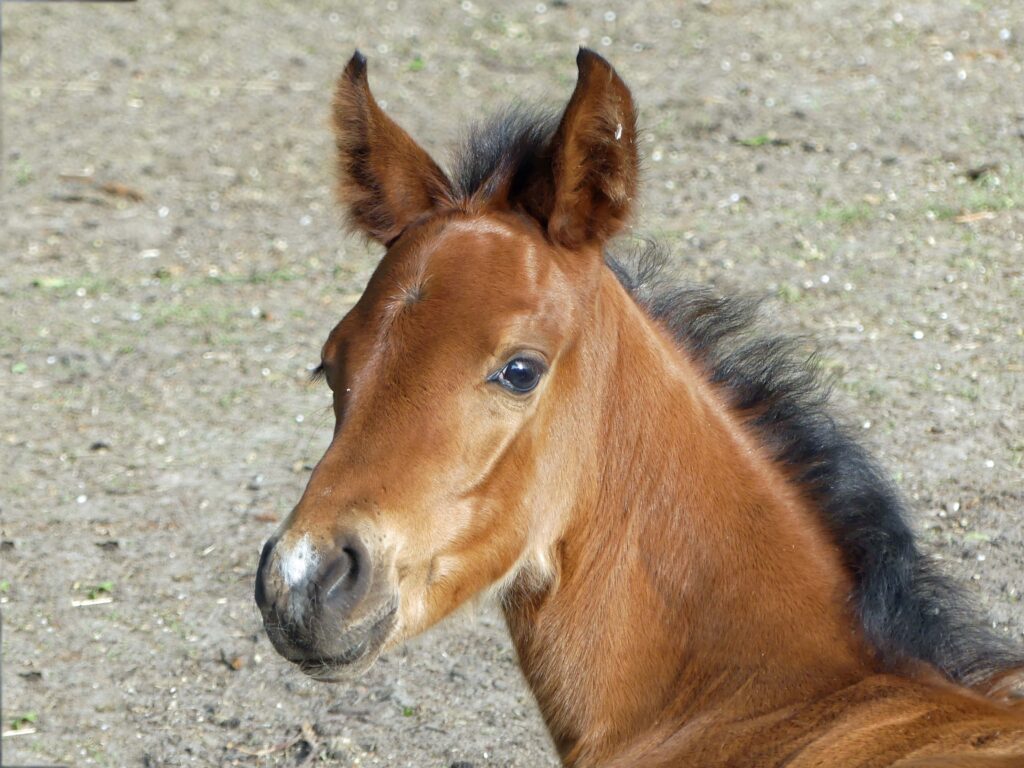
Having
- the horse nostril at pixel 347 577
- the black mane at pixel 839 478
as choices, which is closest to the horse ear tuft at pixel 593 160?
the black mane at pixel 839 478

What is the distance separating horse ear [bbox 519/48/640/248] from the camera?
118 inches

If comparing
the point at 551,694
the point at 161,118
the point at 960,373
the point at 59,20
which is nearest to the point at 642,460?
the point at 551,694

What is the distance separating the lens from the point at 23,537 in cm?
546

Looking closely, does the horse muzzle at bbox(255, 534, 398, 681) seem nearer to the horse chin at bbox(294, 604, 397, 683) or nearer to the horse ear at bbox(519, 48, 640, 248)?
the horse chin at bbox(294, 604, 397, 683)

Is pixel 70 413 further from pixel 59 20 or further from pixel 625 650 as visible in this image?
pixel 59 20

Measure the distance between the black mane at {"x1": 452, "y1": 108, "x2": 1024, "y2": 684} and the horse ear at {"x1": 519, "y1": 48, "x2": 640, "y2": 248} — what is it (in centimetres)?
12

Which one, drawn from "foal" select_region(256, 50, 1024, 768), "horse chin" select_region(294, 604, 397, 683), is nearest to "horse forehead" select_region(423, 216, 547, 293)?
"foal" select_region(256, 50, 1024, 768)

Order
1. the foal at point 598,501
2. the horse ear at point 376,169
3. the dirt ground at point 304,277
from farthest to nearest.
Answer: the dirt ground at point 304,277, the horse ear at point 376,169, the foal at point 598,501

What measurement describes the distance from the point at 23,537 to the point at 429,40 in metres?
6.29

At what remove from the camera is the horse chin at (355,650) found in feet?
8.98

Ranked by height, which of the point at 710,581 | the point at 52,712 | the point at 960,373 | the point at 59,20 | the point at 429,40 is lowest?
the point at 59,20

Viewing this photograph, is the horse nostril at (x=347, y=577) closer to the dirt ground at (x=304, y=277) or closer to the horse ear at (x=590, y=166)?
the horse ear at (x=590, y=166)

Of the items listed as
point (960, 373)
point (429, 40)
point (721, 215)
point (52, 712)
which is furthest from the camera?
point (429, 40)

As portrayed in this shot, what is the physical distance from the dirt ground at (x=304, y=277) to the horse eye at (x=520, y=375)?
1174 millimetres
